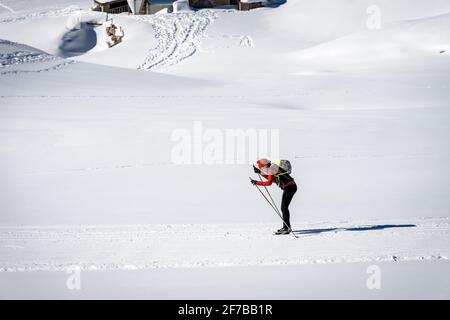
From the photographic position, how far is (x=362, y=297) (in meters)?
7.49

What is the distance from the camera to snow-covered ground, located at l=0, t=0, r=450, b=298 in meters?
8.32

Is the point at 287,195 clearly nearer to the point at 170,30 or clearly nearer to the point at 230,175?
the point at 230,175

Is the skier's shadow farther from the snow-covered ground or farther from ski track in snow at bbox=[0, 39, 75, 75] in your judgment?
ski track in snow at bbox=[0, 39, 75, 75]

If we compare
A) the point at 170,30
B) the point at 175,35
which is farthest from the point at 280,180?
the point at 170,30

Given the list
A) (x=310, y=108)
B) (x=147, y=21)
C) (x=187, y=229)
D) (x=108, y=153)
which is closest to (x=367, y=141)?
(x=310, y=108)

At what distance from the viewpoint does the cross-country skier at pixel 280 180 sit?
966cm

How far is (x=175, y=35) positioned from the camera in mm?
44906

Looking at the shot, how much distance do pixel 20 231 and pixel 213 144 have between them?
7.96 metres

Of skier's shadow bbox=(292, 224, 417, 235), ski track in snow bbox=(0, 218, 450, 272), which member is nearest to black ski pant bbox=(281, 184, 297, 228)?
ski track in snow bbox=(0, 218, 450, 272)

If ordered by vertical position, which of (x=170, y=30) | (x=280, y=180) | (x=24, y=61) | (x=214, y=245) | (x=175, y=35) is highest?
(x=170, y=30)

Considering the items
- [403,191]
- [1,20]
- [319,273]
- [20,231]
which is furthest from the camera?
[1,20]

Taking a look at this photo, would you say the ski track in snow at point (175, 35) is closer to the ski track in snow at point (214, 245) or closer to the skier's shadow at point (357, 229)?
the ski track in snow at point (214, 245)

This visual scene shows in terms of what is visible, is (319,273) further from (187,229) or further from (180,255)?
(187,229)

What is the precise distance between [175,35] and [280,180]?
120 feet
